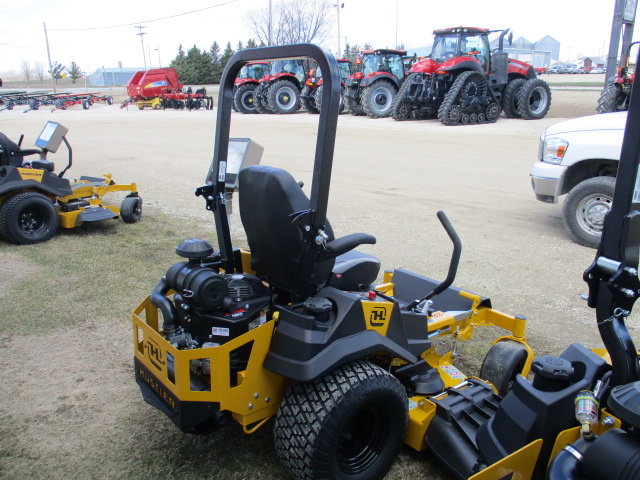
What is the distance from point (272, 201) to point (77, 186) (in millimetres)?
5432

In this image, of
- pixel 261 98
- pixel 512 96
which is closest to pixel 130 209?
pixel 512 96

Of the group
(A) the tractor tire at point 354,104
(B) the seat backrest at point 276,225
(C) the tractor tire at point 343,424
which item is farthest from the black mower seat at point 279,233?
(A) the tractor tire at point 354,104

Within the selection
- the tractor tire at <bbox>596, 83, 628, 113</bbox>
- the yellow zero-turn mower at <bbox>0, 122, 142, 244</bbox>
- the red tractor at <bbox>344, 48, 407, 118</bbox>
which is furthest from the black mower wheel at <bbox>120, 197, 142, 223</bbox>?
the red tractor at <bbox>344, 48, 407, 118</bbox>

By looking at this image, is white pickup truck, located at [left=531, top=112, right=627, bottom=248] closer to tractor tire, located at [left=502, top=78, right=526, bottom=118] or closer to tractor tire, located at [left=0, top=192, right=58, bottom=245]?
tractor tire, located at [left=0, top=192, right=58, bottom=245]

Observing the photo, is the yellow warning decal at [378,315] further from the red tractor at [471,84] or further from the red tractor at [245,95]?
the red tractor at [245,95]

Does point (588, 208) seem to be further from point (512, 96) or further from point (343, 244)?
point (512, 96)

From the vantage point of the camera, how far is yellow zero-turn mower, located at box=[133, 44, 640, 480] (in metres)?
2.17

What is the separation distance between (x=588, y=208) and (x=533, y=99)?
15082 mm

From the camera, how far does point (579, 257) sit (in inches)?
240

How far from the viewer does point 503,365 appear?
3.36 meters

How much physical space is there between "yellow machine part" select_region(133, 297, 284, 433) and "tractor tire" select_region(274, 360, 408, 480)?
116 mm

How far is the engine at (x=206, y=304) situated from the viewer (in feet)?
8.97

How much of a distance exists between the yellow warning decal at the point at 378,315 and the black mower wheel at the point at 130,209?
224 inches

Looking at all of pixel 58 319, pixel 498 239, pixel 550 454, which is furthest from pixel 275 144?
pixel 550 454
